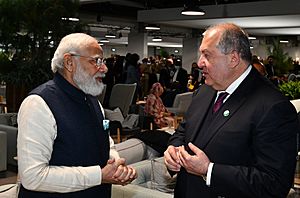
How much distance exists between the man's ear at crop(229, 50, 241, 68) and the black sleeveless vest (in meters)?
0.67

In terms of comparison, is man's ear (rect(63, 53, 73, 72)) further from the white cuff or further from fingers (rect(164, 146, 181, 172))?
the white cuff

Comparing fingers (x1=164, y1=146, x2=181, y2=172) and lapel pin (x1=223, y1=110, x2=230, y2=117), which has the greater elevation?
lapel pin (x1=223, y1=110, x2=230, y2=117)

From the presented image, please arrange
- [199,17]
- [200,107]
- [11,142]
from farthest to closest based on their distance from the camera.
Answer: [199,17]
[11,142]
[200,107]

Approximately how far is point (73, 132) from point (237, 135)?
2.26 ft

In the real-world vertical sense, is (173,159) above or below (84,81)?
below

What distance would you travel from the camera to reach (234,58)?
5.62ft

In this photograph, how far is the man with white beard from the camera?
1756 mm

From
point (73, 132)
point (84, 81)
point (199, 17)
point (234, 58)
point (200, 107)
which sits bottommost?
point (73, 132)

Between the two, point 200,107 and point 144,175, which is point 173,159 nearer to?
point 200,107

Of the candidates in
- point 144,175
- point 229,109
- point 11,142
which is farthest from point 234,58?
point 11,142

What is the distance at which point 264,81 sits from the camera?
1.75m

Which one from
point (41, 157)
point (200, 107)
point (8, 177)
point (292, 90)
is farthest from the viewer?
point (8, 177)

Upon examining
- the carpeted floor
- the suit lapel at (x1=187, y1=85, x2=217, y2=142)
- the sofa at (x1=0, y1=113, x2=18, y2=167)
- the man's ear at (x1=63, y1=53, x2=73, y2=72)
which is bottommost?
the carpeted floor

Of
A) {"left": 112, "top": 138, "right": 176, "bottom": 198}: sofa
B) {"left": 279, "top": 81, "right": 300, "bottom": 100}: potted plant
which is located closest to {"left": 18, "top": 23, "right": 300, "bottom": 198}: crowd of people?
{"left": 112, "top": 138, "right": 176, "bottom": 198}: sofa
